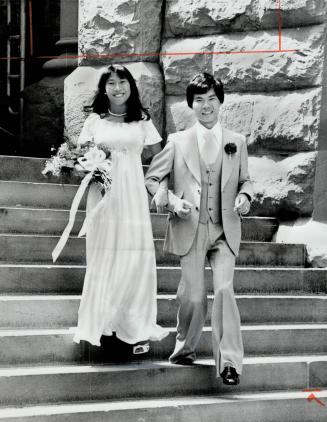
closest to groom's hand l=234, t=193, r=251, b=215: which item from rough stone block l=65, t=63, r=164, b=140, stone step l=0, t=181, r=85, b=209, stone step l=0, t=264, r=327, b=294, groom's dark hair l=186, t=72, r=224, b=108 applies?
groom's dark hair l=186, t=72, r=224, b=108

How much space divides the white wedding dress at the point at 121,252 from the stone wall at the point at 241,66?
2595 mm

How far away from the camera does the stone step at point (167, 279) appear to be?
6.33 meters

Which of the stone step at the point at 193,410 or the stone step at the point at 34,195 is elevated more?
the stone step at the point at 34,195

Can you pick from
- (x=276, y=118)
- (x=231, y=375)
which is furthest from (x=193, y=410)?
(x=276, y=118)

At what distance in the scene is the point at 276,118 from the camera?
8344mm

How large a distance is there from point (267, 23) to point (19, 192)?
2.98 meters

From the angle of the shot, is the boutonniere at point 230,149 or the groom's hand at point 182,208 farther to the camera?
the boutonniere at point 230,149

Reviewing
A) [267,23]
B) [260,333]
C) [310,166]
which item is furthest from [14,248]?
[267,23]

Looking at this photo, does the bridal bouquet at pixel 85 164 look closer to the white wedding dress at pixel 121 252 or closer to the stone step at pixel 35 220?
the white wedding dress at pixel 121 252

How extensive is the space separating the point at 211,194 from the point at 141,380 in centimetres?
127

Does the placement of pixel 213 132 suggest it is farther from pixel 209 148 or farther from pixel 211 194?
pixel 211 194

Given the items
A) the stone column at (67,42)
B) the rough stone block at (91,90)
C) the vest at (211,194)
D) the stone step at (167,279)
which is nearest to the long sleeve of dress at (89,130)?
the vest at (211,194)

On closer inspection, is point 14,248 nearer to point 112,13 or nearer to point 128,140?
point 128,140

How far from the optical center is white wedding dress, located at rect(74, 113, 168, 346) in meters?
5.62
